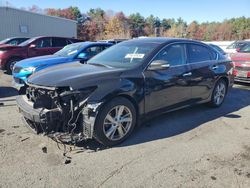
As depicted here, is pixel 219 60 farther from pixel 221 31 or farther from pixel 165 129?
pixel 221 31

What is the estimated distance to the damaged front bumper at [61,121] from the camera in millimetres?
3900

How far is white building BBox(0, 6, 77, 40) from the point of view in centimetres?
2439

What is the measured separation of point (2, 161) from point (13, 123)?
160 centimetres

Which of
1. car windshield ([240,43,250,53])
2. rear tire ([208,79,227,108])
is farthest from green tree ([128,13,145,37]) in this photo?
rear tire ([208,79,227,108])

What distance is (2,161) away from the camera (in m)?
3.78

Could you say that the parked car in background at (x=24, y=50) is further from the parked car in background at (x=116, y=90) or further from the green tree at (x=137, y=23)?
the green tree at (x=137, y=23)

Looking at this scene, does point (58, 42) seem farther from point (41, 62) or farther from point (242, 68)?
point (242, 68)

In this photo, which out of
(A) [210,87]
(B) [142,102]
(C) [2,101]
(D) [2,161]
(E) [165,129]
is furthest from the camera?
(C) [2,101]

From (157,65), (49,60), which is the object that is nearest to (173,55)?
(157,65)

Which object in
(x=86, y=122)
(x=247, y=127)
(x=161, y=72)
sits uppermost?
(x=161, y=72)

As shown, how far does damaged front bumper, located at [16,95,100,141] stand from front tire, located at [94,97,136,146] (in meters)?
0.12

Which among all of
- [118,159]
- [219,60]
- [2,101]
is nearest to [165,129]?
[118,159]

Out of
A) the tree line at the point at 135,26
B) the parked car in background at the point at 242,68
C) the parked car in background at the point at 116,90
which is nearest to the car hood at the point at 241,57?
the parked car in background at the point at 242,68

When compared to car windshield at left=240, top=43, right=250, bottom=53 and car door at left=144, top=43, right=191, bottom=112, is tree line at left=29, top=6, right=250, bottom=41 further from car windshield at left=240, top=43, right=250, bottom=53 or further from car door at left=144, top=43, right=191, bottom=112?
car door at left=144, top=43, right=191, bottom=112
